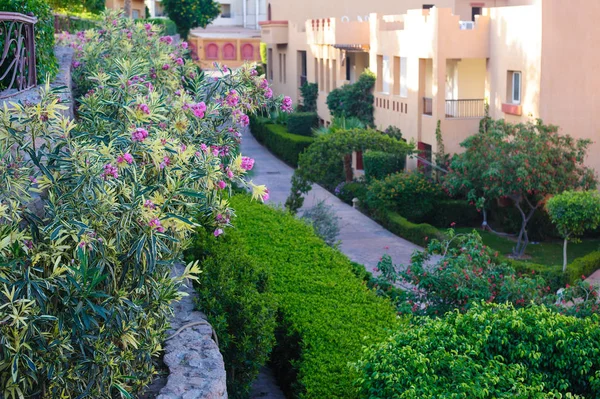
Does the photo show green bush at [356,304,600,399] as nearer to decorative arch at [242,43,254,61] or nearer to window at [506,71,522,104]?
window at [506,71,522,104]

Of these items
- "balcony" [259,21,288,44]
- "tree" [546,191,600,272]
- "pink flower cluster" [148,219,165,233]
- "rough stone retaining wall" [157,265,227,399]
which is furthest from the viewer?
"balcony" [259,21,288,44]

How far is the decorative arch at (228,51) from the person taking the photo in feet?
211

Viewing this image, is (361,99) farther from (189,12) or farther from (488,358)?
(488,358)

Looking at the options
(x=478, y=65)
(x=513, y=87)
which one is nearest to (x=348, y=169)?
(x=478, y=65)

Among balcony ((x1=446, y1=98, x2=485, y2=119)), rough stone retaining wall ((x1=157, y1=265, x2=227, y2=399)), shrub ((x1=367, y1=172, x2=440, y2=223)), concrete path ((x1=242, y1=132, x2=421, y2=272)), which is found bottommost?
concrete path ((x1=242, y1=132, x2=421, y2=272))

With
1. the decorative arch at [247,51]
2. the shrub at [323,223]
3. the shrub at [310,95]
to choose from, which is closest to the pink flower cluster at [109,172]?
the shrub at [323,223]

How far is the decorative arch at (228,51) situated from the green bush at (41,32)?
2047 inches

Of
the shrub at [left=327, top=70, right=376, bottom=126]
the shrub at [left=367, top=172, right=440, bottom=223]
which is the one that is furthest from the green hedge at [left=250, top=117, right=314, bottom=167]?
the shrub at [left=367, top=172, right=440, bottom=223]

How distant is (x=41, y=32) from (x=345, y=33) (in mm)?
24155

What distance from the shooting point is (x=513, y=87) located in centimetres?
2456

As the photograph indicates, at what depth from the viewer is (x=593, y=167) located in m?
23.4

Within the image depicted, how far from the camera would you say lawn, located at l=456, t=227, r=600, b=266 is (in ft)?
69.9

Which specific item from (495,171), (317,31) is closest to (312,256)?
(495,171)

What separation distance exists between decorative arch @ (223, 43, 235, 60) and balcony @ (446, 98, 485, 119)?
130ft
